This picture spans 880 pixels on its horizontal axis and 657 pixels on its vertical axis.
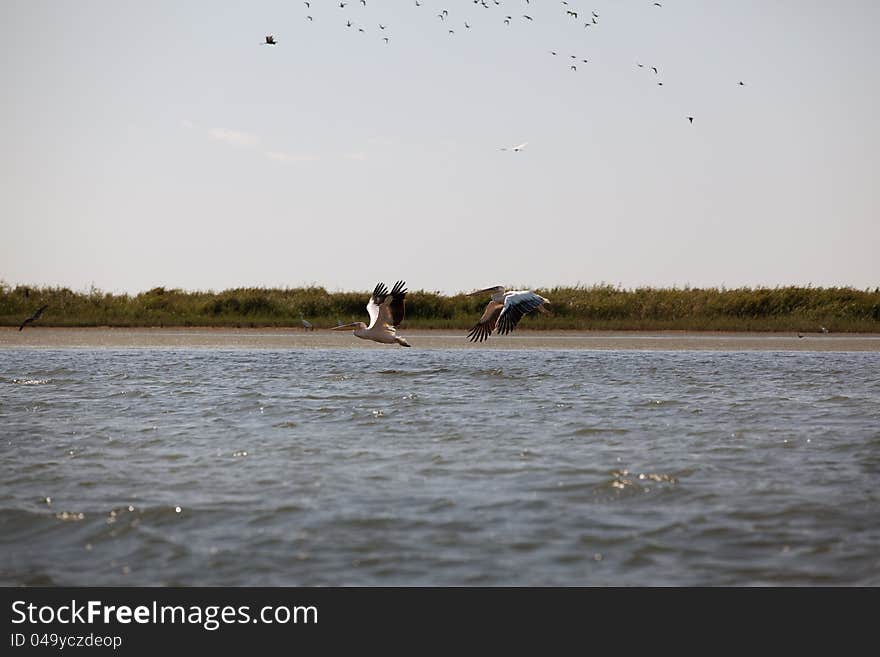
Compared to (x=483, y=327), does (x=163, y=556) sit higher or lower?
lower

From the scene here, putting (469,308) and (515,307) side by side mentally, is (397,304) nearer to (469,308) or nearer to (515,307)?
(515,307)

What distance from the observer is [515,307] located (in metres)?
16.7

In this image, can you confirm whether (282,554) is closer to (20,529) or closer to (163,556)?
(163,556)

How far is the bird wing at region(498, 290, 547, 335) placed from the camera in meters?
16.4

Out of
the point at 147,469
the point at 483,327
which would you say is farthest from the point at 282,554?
the point at 483,327

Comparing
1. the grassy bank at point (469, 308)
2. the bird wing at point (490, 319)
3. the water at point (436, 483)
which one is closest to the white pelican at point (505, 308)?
the bird wing at point (490, 319)

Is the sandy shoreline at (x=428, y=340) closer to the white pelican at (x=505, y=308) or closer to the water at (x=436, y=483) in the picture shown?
the white pelican at (x=505, y=308)

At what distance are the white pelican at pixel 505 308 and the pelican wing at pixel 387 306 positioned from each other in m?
1.17

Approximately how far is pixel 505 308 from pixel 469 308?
15.4 metres

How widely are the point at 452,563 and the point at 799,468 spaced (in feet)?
→ 14.4

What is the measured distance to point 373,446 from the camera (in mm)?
10383

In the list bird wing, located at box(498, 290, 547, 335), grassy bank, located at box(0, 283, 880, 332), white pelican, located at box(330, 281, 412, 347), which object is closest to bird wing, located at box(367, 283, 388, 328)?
white pelican, located at box(330, 281, 412, 347)

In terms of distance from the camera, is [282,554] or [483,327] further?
[483,327]

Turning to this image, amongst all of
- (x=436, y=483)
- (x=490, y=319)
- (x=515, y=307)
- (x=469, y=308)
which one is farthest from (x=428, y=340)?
(x=436, y=483)
